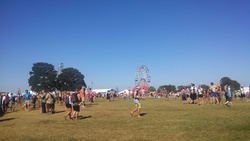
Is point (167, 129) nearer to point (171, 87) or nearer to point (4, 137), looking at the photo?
point (4, 137)

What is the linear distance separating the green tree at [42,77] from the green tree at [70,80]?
3.39 metres

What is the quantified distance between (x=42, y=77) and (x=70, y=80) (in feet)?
42.1

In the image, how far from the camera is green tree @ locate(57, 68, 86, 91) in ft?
336

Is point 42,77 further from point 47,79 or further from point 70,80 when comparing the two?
point 70,80

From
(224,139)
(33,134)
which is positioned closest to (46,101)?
(33,134)

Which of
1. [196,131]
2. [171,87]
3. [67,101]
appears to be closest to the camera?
[196,131]

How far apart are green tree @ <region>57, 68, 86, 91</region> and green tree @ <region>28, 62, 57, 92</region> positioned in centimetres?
339

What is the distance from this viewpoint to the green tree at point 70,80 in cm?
10256

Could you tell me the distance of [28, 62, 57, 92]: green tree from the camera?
9719cm

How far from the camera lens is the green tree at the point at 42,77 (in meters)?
97.2

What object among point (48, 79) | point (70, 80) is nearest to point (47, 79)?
point (48, 79)

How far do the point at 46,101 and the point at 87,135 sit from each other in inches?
510

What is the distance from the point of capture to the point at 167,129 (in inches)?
440

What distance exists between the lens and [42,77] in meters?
101
